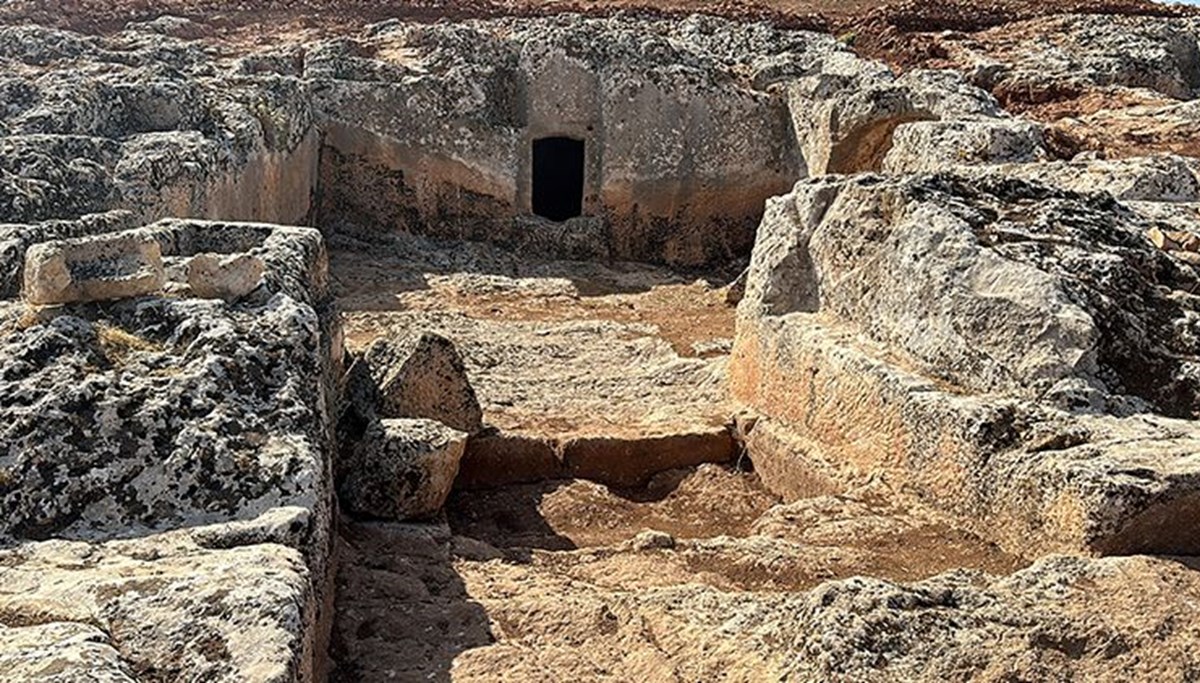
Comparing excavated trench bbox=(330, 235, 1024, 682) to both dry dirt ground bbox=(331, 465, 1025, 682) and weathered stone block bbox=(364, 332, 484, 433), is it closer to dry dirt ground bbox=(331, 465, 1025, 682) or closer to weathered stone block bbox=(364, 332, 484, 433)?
dry dirt ground bbox=(331, 465, 1025, 682)

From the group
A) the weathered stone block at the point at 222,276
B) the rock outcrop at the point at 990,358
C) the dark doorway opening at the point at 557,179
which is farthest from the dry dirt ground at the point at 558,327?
the weathered stone block at the point at 222,276

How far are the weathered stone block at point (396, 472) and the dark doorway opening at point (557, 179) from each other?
948 cm

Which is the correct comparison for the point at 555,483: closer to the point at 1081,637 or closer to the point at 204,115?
the point at 1081,637

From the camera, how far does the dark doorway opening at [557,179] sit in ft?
49.9

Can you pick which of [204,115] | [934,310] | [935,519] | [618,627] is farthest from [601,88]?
[618,627]

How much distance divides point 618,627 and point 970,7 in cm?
1667

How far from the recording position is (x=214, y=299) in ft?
16.2

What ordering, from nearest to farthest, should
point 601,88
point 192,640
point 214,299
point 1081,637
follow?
1. point 192,640
2. point 1081,637
3. point 214,299
4. point 601,88

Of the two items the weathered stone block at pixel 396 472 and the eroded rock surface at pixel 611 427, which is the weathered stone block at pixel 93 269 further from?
the weathered stone block at pixel 396 472

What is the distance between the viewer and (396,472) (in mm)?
5695

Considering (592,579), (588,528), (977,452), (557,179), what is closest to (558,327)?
(557,179)

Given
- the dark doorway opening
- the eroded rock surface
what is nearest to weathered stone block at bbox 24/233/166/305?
the eroded rock surface

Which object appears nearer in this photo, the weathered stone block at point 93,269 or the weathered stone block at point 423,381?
the weathered stone block at point 93,269

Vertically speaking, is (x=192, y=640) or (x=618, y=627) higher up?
(x=192, y=640)
